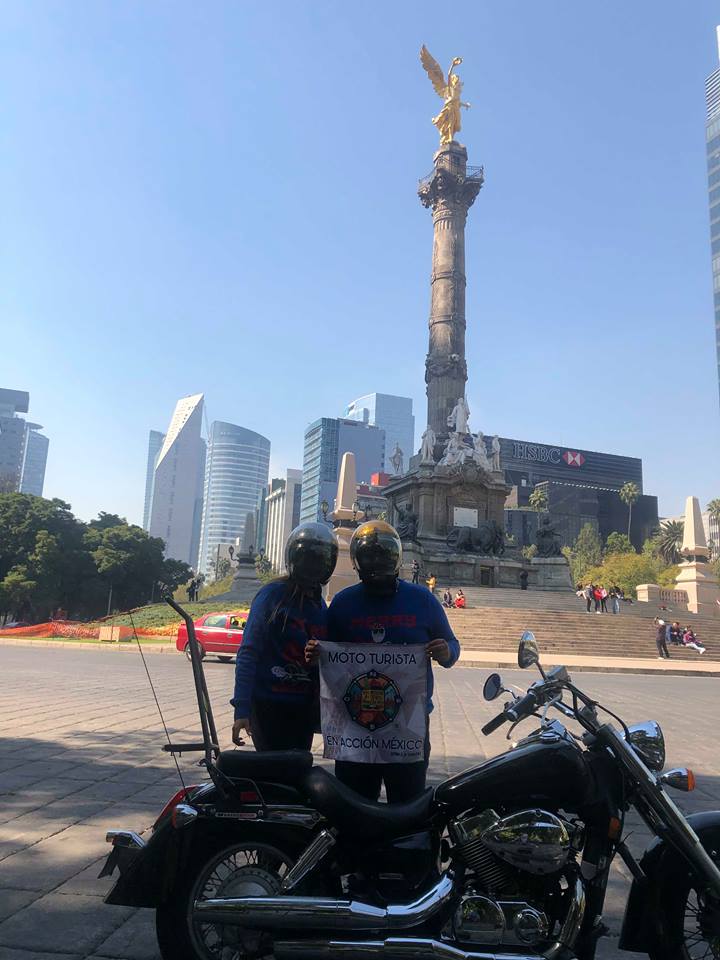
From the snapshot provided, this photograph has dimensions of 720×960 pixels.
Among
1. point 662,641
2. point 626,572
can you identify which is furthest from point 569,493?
point 662,641

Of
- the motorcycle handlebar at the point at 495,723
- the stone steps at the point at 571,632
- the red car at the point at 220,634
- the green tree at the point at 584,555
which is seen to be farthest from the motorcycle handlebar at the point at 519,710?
the green tree at the point at 584,555

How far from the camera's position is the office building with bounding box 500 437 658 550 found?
334ft

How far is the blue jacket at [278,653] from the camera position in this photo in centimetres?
312

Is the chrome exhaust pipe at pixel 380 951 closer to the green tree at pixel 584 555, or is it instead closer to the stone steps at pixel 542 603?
the stone steps at pixel 542 603

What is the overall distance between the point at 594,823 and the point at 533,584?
37249 mm

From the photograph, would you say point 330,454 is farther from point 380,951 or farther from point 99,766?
point 380,951

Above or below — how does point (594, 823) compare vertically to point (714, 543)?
below

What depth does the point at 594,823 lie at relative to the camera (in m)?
2.46

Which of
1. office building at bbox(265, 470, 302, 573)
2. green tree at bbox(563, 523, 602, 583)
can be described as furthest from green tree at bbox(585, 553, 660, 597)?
office building at bbox(265, 470, 302, 573)

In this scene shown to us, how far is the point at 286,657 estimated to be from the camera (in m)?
3.13

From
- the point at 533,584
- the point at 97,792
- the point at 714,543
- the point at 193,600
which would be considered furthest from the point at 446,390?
the point at 714,543

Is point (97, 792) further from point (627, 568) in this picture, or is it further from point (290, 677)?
point (627, 568)

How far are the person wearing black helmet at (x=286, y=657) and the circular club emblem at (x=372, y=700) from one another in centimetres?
33

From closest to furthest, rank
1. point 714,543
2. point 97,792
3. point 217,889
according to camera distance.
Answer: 1. point 217,889
2. point 97,792
3. point 714,543
